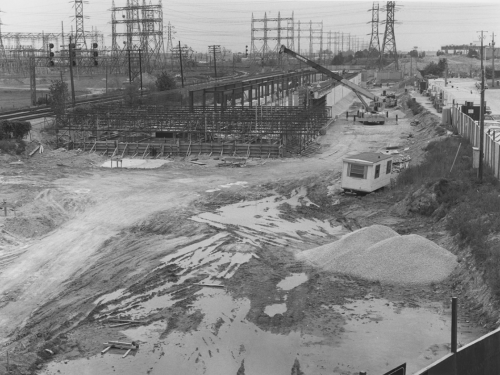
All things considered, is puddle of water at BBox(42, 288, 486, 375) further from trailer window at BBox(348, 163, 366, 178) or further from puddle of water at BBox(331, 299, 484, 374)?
trailer window at BBox(348, 163, 366, 178)

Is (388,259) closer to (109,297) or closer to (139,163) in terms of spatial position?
(109,297)

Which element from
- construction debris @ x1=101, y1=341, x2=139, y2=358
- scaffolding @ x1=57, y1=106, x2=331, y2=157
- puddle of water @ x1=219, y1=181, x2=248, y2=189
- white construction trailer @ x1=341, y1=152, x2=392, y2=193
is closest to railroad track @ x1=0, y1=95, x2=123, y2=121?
scaffolding @ x1=57, y1=106, x2=331, y2=157

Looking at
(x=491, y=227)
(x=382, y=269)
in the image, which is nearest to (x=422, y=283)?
(x=382, y=269)

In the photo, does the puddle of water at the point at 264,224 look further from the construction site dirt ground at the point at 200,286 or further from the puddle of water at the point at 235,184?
the puddle of water at the point at 235,184

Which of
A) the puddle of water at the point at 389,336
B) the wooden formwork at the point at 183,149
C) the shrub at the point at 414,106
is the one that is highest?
the shrub at the point at 414,106

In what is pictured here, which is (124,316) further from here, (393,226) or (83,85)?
(83,85)

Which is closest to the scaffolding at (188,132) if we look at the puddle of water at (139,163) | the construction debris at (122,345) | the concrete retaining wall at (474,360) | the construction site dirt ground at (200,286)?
the puddle of water at (139,163)
